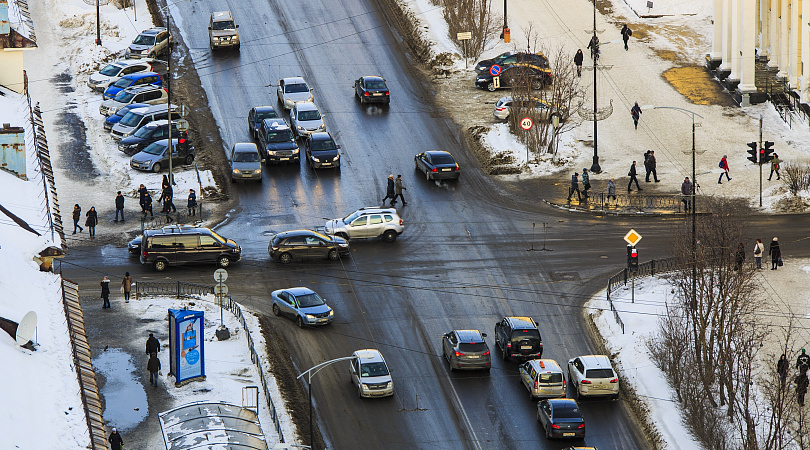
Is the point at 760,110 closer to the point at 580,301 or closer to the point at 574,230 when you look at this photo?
the point at 574,230

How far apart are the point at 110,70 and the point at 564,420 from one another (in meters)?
44.0

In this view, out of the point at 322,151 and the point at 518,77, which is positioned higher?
the point at 518,77

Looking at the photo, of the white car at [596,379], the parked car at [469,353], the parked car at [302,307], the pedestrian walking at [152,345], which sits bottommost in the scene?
the white car at [596,379]

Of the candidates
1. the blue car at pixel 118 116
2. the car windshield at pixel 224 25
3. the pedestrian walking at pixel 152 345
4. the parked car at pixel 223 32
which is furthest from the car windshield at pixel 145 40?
the pedestrian walking at pixel 152 345

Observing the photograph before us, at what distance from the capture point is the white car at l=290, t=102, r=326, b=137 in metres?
61.3

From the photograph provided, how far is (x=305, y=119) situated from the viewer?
204 feet

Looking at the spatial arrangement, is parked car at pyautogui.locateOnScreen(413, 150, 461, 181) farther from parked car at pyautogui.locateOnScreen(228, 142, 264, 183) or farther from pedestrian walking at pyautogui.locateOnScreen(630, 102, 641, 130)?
pedestrian walking at pyautogui.locateOnScreen(630, 102, 641, 130)

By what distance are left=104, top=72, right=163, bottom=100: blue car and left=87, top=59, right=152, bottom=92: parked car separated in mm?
1838

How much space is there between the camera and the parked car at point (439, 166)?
57031 mm

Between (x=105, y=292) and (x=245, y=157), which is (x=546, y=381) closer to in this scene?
(x=105, y=292)

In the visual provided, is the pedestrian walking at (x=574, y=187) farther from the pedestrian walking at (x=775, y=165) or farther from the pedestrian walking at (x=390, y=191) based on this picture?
the pedestrian walking at (x=775, y=165)

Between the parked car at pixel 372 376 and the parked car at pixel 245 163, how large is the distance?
813 inches

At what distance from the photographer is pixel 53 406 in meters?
20.2

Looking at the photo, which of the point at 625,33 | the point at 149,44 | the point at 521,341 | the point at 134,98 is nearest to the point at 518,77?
the point at 625,33
